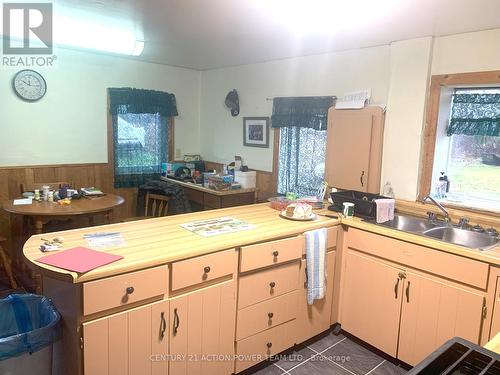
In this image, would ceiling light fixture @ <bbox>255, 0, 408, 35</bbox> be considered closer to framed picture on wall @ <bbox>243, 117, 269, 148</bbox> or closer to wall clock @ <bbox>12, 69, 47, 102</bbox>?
framed picture on wall @ <bbox>243, 117, 269, 148</bbox>

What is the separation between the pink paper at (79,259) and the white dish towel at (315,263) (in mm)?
1221

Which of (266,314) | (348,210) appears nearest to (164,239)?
(266,314)

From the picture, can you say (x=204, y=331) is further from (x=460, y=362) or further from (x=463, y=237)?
(x=463, y=237)

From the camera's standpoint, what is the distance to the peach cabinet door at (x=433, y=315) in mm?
2068

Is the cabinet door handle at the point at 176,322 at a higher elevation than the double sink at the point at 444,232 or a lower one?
lower

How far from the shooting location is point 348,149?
3232 mm

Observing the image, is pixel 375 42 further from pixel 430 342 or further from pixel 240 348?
pixel 240 348

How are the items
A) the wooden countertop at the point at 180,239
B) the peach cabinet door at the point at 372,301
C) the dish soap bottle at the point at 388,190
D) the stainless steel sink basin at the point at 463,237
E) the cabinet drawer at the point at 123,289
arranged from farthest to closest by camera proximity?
the dish soap bottle at the point at 388,190
the peach cabinet door at the point at 372,301
the stainless steel sink basin at the point at 463,237
the wooden countertop at the point at 180,239
the cabinet drawer at the point at 123,289

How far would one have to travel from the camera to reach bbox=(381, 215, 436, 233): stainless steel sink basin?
2645mm

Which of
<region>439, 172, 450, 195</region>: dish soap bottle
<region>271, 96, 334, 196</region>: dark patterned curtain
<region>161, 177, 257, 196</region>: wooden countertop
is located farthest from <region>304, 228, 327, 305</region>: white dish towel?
<region>161, 177, 257, 196</region>: wooden countertop

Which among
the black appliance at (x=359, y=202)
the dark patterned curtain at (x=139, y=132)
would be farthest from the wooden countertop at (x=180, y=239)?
the dark patterned curtain at (x=139, y=132)

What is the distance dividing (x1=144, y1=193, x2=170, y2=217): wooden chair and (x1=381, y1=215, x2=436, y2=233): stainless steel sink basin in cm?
225

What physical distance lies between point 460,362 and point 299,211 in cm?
171

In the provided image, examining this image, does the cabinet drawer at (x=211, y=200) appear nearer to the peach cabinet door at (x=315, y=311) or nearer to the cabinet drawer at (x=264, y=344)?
the peach cabinet door at (x=315, y=311)
